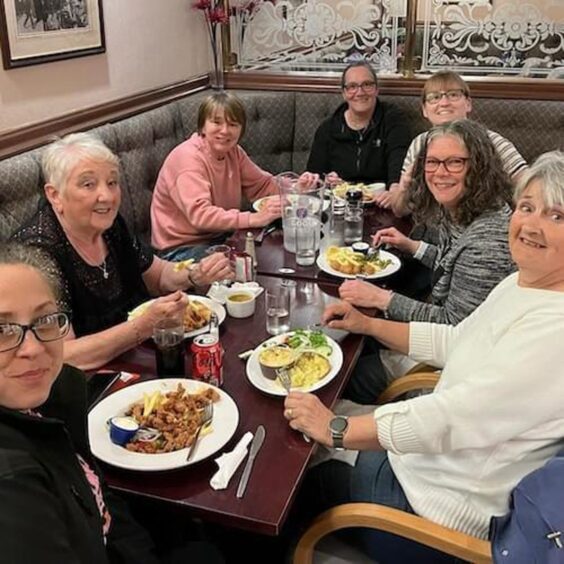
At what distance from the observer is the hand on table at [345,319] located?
177cm

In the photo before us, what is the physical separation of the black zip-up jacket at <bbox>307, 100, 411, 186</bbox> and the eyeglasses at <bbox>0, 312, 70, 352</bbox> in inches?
104

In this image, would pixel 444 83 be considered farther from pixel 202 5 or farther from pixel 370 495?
pixel 370 495

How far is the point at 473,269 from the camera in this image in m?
1.83

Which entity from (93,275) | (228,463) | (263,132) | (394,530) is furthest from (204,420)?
(263,132)

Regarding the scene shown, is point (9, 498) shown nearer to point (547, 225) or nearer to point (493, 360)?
point (493, 360)

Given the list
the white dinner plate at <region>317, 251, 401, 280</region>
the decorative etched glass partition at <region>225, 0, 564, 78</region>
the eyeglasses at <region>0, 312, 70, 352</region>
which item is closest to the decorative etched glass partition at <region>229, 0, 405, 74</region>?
the decorative etched glass partition at <region>225, 0, 564, 78</region>

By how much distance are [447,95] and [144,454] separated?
2439mm

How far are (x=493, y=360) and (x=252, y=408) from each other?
517mm

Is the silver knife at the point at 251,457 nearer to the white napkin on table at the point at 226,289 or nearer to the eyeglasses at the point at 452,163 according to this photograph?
the white napkin on table at the point at 226,289

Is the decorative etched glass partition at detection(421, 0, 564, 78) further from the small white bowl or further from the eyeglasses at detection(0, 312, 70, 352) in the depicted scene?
the eyeglasses at detection(0, 312, 70, 352)

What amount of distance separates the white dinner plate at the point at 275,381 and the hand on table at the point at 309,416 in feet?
0.20

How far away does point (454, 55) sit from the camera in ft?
12.3

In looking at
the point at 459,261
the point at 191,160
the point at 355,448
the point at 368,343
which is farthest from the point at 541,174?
the point at 191,160

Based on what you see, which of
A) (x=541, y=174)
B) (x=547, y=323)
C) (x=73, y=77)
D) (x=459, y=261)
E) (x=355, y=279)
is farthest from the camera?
(x=73, y=77)
